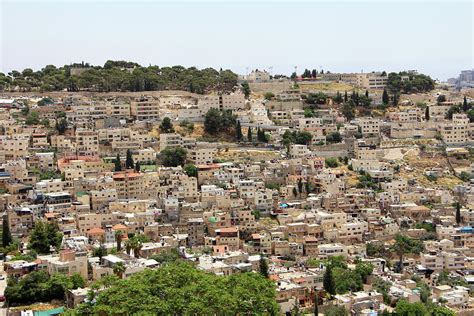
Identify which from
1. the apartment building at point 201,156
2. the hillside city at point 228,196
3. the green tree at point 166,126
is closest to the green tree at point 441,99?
the hillside city at point 228,196

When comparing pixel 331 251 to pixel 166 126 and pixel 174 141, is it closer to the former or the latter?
pixel 174 141

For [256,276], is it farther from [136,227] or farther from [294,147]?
[294,147]

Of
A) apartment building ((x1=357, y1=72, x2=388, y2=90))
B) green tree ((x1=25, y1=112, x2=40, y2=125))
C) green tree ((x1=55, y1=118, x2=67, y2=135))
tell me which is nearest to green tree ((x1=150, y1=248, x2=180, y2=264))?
green tree ((x1=55, y1=118, x2=67, y2=135))

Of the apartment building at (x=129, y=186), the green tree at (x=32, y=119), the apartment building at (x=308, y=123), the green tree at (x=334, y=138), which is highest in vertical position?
the green tree at (x=32, y=119)

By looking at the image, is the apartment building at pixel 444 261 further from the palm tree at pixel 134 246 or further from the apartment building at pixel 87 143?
the apartment building at pixel 87 143

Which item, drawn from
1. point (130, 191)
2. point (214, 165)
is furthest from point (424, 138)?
point (130, 191)

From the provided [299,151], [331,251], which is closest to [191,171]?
[299,151]
